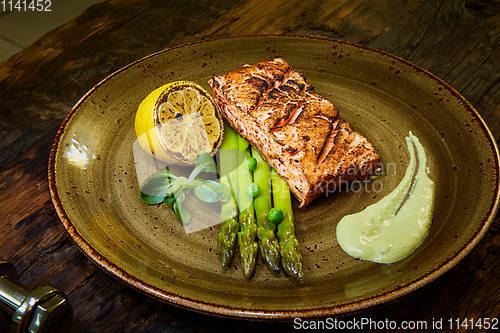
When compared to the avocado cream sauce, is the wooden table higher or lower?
higher

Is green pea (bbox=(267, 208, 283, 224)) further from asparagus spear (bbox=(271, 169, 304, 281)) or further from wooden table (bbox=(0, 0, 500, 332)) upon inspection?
wooden table (bbox=(0, 0, 500, 332))

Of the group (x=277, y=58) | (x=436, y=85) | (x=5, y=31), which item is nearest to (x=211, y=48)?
(x=277, y=58)

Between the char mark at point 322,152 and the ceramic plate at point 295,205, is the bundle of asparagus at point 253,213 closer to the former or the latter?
the ceramic plate at point 295,205

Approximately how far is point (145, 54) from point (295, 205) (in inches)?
101

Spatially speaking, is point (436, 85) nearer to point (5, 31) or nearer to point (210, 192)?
point (210, 192)

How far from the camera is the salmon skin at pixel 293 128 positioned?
11.2 feet

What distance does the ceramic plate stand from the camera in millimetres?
2643

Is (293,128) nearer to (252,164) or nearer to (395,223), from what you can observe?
(252,164)

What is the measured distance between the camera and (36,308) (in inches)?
75.8

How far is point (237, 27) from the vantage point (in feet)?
16.6

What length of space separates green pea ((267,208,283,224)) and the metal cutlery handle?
1.56m

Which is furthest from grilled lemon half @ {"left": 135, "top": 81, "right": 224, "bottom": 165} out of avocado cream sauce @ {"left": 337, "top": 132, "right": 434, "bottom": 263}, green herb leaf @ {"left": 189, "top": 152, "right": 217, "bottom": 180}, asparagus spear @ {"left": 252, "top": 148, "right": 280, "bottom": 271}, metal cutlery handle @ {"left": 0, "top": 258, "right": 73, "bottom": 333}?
metal cutlery handle @ {"left": 0, "top": 258, "right": 73, "bottom": 333}

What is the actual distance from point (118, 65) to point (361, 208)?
2.99 meters

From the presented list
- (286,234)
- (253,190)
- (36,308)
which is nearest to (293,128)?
(253,190)
